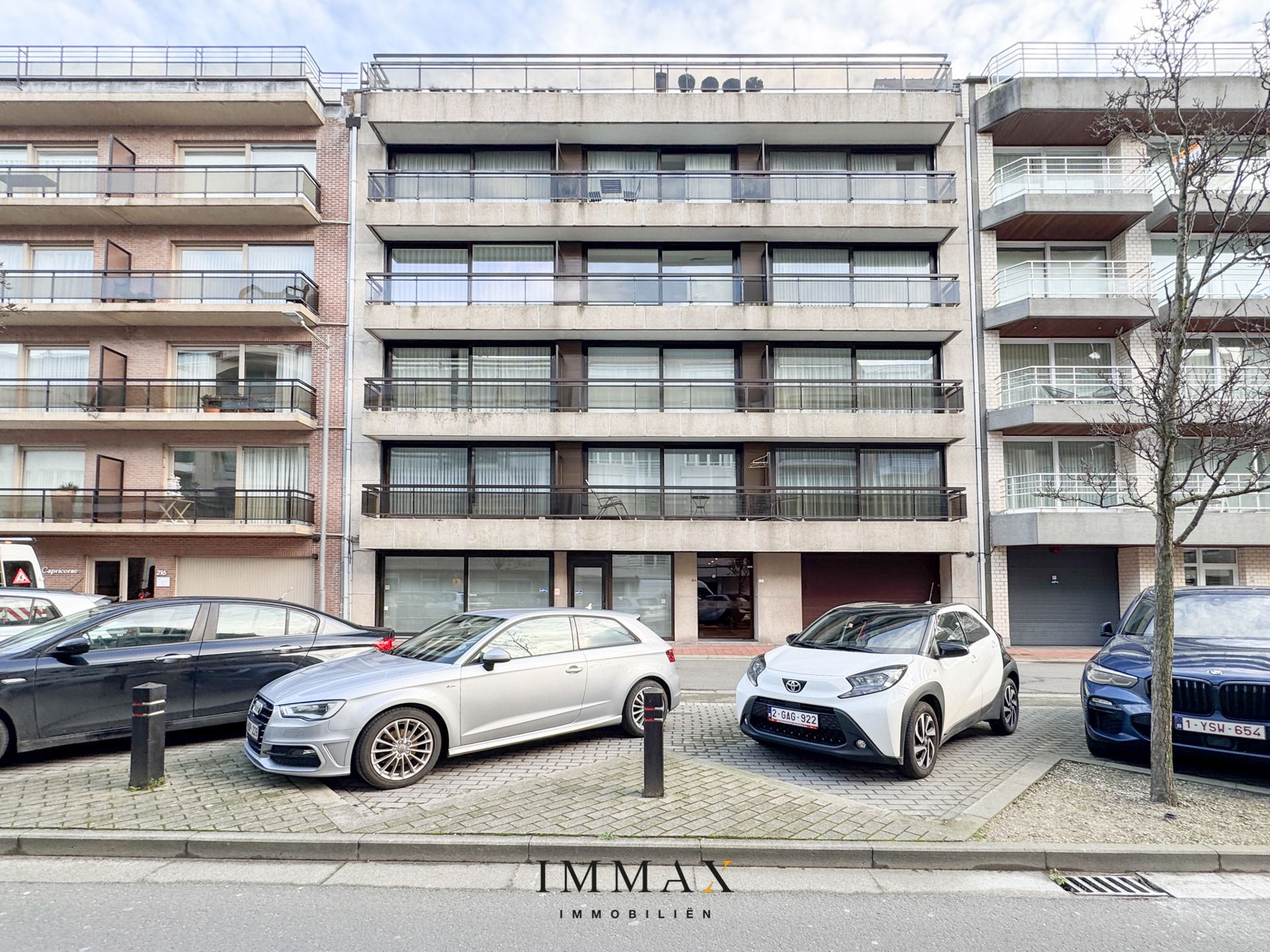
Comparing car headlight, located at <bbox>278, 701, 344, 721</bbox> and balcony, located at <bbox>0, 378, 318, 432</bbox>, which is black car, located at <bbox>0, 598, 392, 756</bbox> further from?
balcony, located at <bbox>0, 378, 318, 432</bbox>

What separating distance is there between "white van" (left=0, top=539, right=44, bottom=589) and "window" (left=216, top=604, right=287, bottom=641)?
645cm

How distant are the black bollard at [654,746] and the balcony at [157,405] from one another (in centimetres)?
1533

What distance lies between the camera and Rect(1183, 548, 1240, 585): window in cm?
1862

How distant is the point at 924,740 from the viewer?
21.4ft

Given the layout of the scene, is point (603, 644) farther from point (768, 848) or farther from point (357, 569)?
point (357, 569)

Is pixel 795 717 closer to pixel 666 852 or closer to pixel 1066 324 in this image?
pixel 666 852

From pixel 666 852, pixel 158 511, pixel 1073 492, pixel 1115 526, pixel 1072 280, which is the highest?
pixel 1072 280

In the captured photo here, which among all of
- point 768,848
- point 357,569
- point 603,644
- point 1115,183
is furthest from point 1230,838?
point 1115,183

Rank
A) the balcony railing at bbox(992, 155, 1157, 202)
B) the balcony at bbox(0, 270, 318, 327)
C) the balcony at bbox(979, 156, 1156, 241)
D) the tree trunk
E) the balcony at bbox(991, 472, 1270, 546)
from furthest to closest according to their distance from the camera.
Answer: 1. the balcony railing at bbox(992, 155, 1157, 202)
2. the balcony at bbox(0, 270, 318, 327)
3. the balcony at bbox(979, 156, 1156, 241)
4. the balcony at bbox(991, 472, 1270, 546)
5. the tree trunk

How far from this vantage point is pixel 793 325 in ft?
60.5

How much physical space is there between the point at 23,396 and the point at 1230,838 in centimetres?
2459

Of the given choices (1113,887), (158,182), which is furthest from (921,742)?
(158,182)

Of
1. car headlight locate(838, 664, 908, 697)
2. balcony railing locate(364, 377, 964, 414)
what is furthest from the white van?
car headlight locate(838, 664, 908, 697)

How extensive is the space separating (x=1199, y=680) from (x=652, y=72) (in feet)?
64.5
